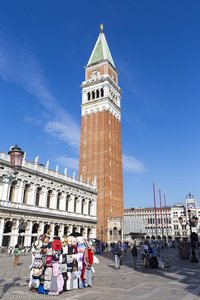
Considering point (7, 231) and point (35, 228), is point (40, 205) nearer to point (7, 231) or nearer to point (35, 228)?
point (35, 228)

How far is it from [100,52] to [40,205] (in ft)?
168

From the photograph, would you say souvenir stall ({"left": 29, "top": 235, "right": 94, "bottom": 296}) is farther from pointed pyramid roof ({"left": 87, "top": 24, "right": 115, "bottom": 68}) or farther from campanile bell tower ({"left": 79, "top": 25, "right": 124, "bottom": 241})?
pointed pyramid roof ({"left": 87, "top": 24, "right": 115, "bottom": 68})

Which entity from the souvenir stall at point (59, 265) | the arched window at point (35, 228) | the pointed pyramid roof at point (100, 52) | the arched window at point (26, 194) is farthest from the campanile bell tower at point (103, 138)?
the souvenir stall at point (59, 265)

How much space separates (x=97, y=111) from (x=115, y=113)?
5808mm

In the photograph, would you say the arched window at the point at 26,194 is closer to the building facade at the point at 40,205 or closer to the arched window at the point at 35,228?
the building facade at the point at 40,205

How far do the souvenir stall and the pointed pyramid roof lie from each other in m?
68.4

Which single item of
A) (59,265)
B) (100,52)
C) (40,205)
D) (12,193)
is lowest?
(59,265)

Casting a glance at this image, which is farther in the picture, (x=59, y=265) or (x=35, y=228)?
(x=35, y=228)

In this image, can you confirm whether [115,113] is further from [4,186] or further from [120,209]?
[4,186]

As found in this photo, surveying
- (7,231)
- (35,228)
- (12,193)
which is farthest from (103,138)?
(7,231)

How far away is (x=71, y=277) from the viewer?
10.4 metres

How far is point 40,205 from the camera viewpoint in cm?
4097

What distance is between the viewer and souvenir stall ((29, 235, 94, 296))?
378 inches

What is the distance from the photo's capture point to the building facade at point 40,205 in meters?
35.0
